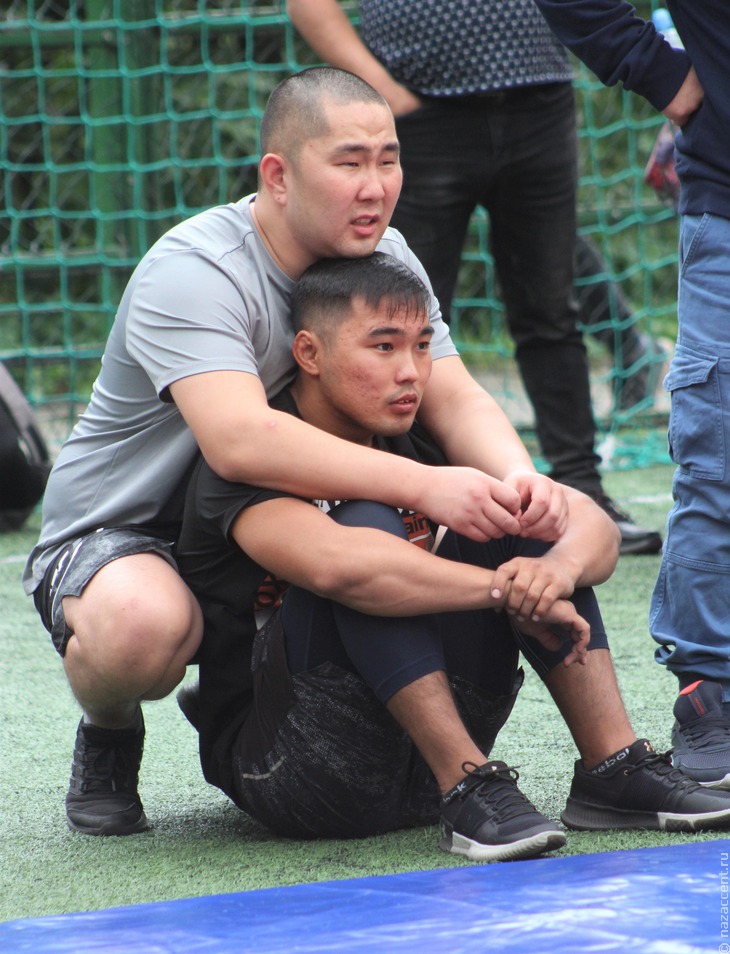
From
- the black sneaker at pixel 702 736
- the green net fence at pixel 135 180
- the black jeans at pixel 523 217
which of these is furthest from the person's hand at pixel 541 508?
the green net fence at pixel 135 180

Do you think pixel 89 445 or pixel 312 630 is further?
pixel 89 445

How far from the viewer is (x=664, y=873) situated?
5.31 ft

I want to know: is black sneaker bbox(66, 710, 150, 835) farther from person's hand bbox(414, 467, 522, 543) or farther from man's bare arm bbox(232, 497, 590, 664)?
person's hand bbox(414, 467, 522, 543)

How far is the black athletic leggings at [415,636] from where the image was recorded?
178 centimetres

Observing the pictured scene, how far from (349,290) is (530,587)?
46cm

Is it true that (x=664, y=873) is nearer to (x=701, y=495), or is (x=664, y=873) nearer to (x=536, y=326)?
(x=701, y=495)

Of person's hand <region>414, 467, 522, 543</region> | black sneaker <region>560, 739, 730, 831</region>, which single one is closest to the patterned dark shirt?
person's hand <region>414, 467, 522, 543</region>

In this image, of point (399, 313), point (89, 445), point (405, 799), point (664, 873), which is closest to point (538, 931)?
point (664, 873)

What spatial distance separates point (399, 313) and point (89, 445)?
50cm

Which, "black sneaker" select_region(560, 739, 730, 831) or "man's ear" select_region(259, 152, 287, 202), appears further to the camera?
"man's ear" select_region(259, 152, 287, 202)

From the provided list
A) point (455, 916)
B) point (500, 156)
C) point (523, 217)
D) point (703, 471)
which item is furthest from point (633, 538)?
point (455, 916)

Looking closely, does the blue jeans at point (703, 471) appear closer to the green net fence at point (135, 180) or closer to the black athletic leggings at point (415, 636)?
the black athletic leggings at point (415, 636)

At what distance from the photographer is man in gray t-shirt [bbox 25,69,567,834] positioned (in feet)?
5.95

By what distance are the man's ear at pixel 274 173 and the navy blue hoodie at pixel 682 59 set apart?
48cm
